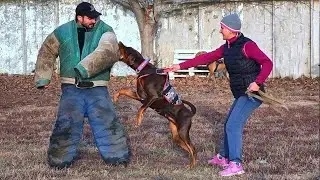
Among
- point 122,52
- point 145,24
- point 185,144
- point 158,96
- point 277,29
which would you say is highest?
point 145,24

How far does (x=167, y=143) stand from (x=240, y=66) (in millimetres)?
2204

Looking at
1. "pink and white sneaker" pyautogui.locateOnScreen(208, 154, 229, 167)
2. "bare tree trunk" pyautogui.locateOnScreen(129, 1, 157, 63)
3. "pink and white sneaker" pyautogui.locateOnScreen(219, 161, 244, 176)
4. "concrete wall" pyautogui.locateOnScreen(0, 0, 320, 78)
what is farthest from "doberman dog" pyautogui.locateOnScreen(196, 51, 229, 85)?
"pink and white sneaker" pyautogui.locateOnScreen(219, 161, 244, 176)

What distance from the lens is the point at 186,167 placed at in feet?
23.7

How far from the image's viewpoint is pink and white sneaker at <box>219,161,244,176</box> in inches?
269

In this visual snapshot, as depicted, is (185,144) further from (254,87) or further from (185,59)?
(185,59)

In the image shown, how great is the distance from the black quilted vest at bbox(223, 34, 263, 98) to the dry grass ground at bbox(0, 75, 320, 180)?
3.11 ft

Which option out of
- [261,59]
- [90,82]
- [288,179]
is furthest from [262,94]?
[90,82]

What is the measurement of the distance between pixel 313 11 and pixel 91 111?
45.1ft

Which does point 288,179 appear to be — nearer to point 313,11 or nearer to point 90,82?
point 90,82

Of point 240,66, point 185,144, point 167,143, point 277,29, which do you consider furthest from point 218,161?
point 277,29

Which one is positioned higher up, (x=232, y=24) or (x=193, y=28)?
(x=193, y=28)

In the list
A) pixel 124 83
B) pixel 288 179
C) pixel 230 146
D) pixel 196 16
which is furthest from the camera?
pixel 196 16

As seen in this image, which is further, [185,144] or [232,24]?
[185,144]

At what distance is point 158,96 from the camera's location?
22.8ft
